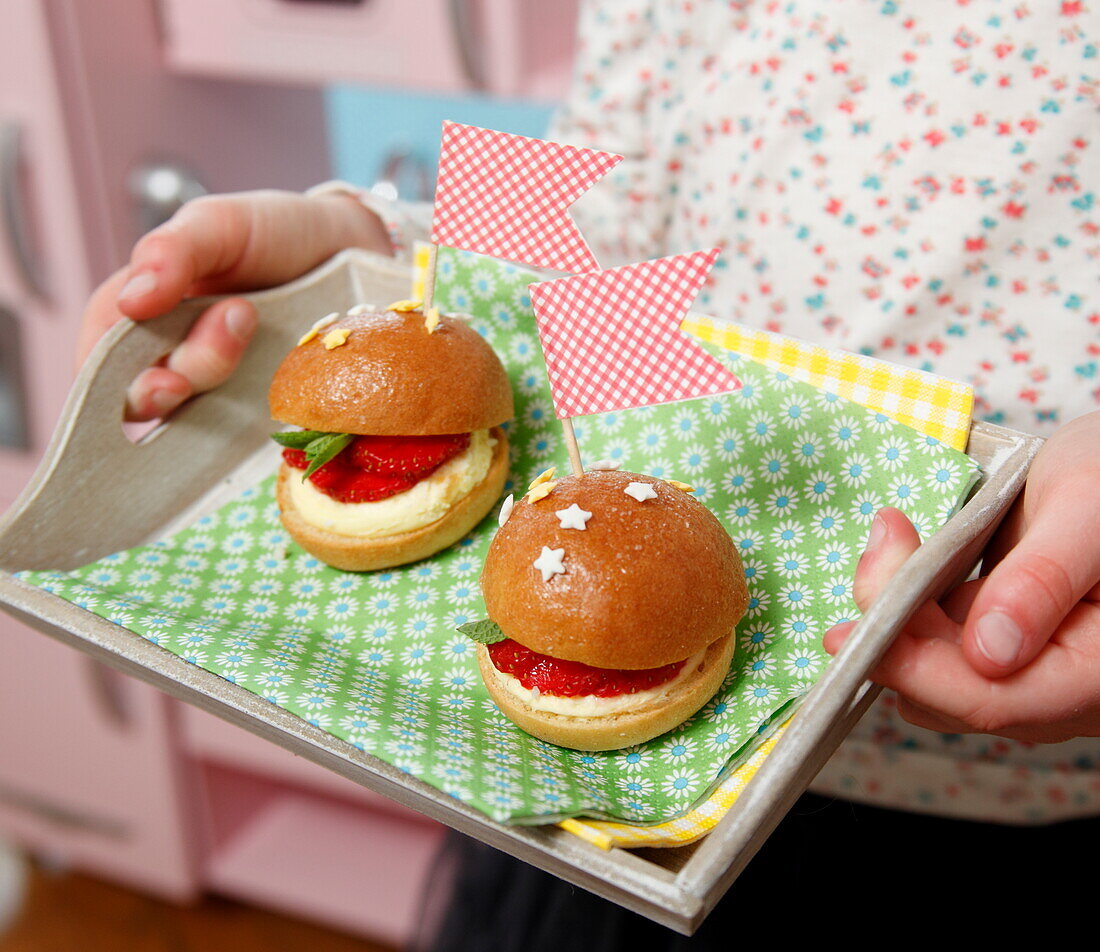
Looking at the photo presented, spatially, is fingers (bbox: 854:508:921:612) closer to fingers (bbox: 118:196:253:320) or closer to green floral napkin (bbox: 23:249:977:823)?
green floral napkin (bbox: 23:249:977:823)

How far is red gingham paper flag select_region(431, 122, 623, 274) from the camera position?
109 cm

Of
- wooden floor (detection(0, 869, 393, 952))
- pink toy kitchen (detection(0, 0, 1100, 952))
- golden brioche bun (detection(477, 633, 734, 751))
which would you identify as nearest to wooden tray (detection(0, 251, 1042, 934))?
pink toy kitchen (detection(0, 0, 1100, 952))

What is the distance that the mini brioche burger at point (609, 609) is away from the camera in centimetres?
98

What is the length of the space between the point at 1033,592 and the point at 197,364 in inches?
40.4

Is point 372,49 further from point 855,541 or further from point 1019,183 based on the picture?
point 855,541

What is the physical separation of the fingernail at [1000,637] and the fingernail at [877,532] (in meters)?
0.11

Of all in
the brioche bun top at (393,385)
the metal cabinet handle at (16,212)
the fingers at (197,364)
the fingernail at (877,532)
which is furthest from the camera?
the metal cabinet handle at (16,212)

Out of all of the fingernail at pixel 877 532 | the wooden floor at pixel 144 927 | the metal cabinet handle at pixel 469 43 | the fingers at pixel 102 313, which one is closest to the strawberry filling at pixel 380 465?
the fingers at pixel 102 313

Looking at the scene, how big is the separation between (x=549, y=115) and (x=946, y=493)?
1791mm

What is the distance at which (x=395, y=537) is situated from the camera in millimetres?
1268

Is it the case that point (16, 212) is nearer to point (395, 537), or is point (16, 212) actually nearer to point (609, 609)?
point (395, 537)

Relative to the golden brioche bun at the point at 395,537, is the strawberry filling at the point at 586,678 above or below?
above

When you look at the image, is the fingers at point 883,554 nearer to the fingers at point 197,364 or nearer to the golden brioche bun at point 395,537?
the golden brioche bun at point 395,537

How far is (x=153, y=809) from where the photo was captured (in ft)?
8.84
